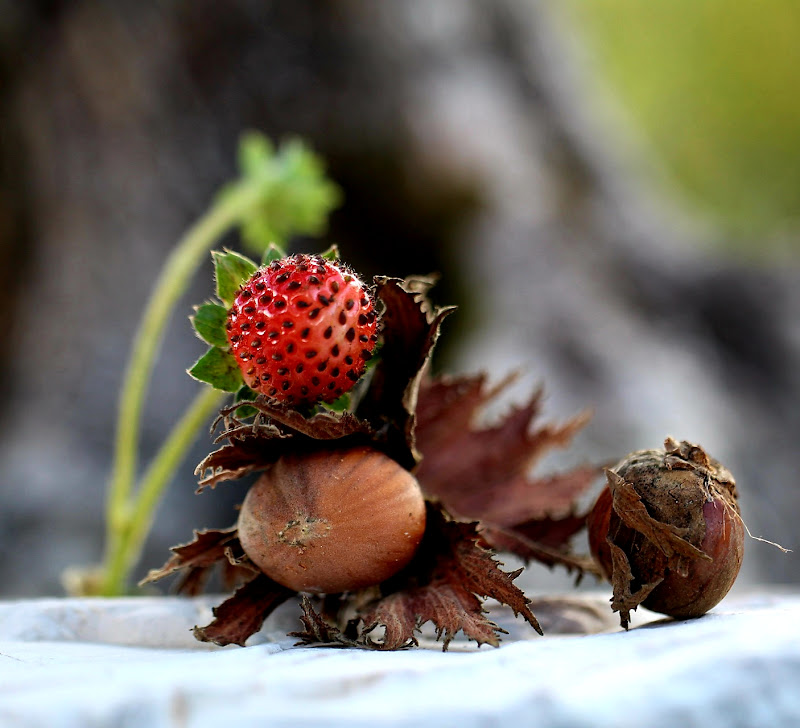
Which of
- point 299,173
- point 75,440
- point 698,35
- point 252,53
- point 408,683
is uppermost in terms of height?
point 698,35

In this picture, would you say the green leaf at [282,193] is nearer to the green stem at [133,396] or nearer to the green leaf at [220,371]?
the green stem at [133,396]

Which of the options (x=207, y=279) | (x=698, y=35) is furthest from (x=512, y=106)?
(x=698, y=35)

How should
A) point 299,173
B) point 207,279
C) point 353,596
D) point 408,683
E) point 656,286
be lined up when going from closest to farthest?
1. point 408,683
2. point 353,596
3. point 299,173
4. point 207,279
5. point 656,286

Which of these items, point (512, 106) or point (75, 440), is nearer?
point (75, 440)

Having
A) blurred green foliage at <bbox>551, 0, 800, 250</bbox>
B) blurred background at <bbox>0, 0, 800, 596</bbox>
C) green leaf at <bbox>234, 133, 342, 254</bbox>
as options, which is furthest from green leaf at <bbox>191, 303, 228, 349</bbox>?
blurred green foliage at <bbox>551, 0, 800, 250</bbox>

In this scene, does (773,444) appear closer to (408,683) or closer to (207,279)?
(207,279)

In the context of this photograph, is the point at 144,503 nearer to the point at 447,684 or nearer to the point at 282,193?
the point at 282,193
